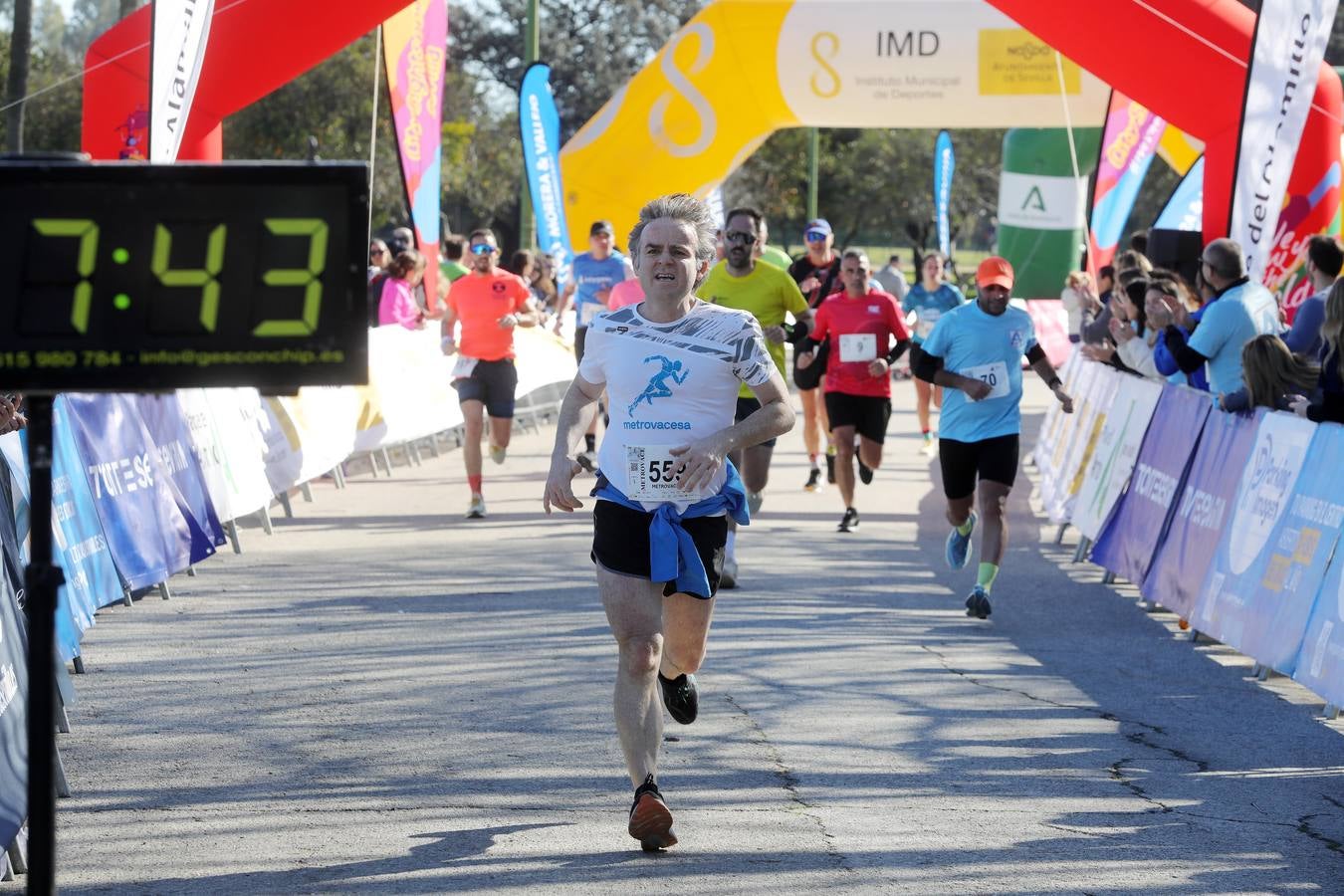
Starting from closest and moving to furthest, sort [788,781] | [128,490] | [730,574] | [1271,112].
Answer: [788,781] < [128,490] < [730,574] < [1271,112]

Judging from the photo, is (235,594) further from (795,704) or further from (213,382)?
(213,382)

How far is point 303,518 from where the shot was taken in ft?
47.7

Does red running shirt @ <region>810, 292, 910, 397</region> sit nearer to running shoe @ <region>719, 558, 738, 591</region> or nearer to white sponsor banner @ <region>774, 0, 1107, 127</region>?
running shoe @ <region>719, 558, 738, 591</region>

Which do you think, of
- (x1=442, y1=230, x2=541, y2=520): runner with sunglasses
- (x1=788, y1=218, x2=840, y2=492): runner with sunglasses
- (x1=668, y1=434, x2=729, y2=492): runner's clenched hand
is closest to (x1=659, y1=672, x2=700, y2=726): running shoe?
(x1=668, y1=434, x2=729, y2=492): runner's clenched hand

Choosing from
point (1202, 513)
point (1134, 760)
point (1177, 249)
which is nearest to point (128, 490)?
point (1134, 760)

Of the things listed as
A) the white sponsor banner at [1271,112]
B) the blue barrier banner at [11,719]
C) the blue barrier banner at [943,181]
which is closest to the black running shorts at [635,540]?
the blue barrier banner at [11,719]

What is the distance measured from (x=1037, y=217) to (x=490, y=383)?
70.1ft

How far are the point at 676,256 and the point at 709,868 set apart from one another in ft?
5.97

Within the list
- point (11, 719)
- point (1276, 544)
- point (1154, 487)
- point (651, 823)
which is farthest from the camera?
point (1154, 487)

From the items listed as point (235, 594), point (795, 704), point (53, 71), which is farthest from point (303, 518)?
point (53, 71)

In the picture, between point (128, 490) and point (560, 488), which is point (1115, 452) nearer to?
point (128, 490)

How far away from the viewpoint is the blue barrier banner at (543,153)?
76.0 feet

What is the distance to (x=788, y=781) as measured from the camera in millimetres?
6801

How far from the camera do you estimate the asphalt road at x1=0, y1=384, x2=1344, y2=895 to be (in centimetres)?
576
